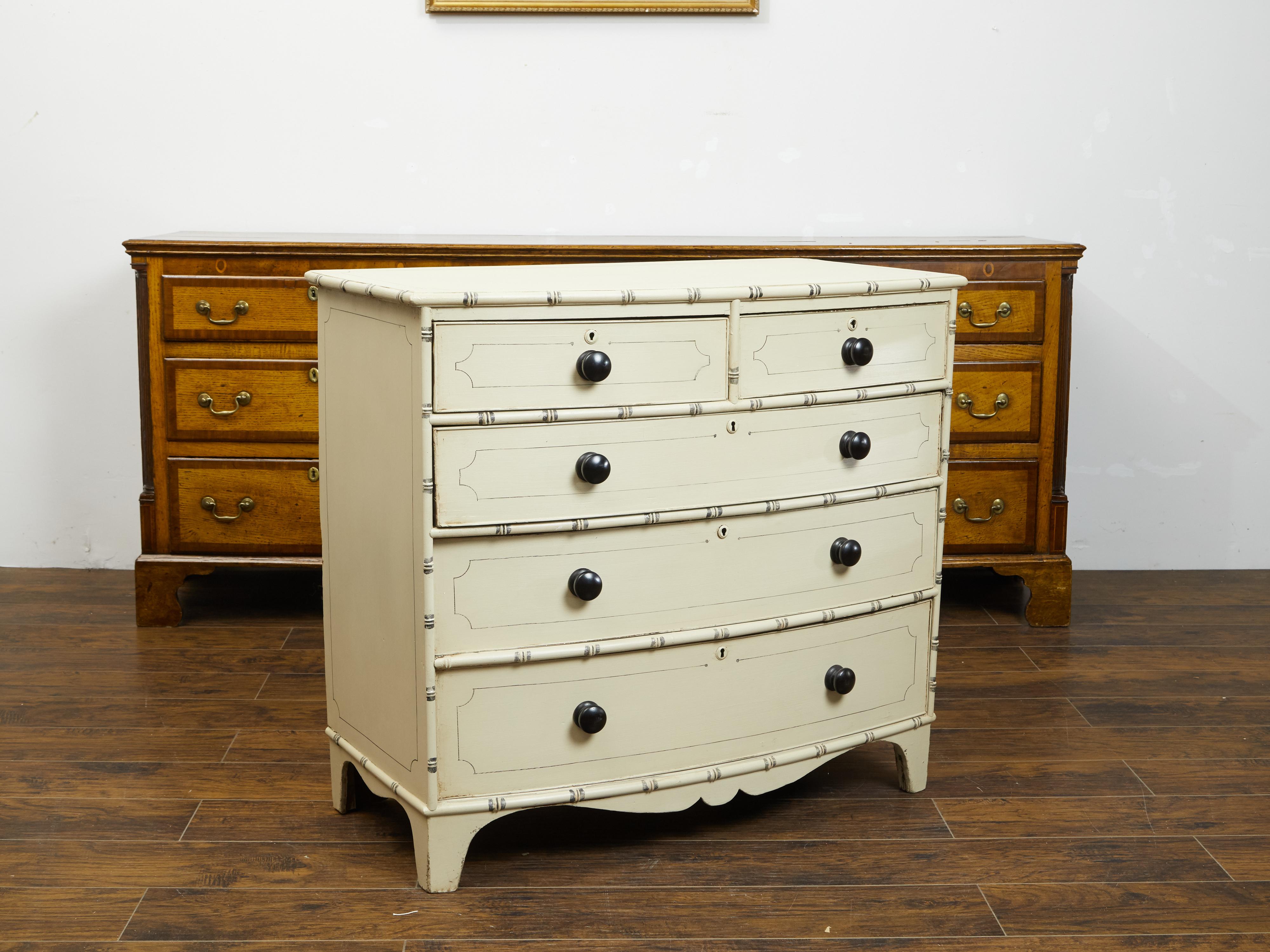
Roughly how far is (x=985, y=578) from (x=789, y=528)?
1888 millimetres

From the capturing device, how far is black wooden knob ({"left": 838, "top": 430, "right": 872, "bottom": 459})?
2.20 meters

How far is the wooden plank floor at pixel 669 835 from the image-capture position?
194 centimetres

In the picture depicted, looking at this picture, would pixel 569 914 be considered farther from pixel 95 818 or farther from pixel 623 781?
pixel 95 818

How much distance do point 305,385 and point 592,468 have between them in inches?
58.4

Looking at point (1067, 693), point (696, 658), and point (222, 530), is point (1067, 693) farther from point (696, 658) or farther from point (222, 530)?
point (222, 530)

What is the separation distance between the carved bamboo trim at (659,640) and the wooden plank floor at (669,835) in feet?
1.27

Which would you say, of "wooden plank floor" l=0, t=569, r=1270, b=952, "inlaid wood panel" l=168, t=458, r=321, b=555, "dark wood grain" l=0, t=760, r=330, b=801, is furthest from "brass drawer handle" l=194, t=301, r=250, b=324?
"dark wood grain" l=0, t=760, r=330, b=801

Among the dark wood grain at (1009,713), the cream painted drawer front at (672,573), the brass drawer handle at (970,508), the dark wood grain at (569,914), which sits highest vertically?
the cream painted drawer front at (672,573)

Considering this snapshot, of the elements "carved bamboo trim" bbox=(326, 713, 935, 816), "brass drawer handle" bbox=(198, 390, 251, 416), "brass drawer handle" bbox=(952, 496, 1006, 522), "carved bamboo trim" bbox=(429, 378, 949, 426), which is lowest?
"carved bamboo trim" bbox=(326, 713, 935, 816)

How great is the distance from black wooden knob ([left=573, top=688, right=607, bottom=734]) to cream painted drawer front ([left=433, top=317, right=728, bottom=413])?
0.50m

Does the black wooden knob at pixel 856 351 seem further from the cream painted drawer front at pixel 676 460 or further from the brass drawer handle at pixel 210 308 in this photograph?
the brass drawer handle at pixel 210 308

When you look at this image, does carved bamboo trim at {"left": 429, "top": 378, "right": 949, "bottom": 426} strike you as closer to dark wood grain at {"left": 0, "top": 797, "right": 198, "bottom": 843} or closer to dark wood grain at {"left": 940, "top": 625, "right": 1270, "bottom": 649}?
dark wood grain at {"left": 0, "top": 797, "right": 198, "bottom": 843}

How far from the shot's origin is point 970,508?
3.36m

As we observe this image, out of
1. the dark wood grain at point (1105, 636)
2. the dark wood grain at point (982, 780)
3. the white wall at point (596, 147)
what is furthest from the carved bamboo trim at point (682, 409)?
the white wall at point (596, 147)
